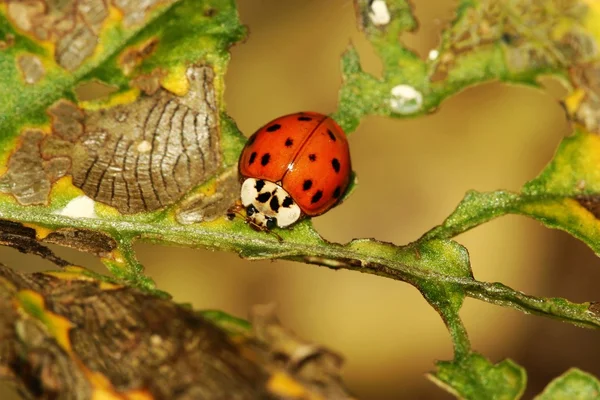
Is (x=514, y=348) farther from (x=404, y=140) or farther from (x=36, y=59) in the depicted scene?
(x=36, y=59)

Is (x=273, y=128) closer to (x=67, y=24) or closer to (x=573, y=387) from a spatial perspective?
(x=67, y=24)

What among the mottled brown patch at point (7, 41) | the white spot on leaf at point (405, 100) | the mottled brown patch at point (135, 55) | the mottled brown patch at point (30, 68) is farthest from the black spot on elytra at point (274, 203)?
the mottled brown patch at point (7, 41)

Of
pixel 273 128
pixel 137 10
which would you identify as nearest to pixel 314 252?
pixel 273 128

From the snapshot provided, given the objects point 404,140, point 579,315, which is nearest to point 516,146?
point 404,140

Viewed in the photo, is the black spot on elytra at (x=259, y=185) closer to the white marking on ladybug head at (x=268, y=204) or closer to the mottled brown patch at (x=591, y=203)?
the white marking on ladybug head at (x=268, y=204)

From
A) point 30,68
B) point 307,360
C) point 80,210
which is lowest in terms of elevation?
point 307,360

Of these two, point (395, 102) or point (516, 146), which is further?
point (516, 146)
